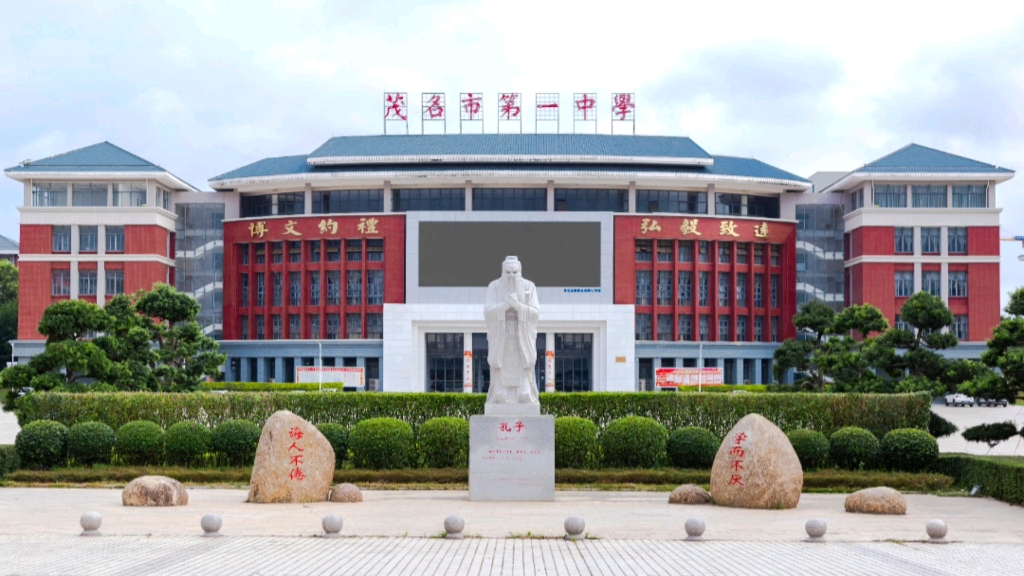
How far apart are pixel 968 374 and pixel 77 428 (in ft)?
→ 65.1

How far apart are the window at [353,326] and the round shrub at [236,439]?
128 feet

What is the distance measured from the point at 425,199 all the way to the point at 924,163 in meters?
27.9

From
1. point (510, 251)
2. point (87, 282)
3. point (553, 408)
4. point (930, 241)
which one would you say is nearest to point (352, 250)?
point (510, 251)

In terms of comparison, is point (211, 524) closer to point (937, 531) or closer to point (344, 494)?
point (344, 494)

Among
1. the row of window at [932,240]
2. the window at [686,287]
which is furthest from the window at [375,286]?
the row of window at [932,240]

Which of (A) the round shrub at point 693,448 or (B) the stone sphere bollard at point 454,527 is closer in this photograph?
(B) the stone sphere bollard at point 454,527

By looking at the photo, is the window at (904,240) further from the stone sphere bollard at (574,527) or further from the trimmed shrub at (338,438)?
the stone sphere bollard at (574,527)

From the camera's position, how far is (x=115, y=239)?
217 ft

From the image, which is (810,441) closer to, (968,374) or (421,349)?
(968,374)

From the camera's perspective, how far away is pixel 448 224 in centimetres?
6028

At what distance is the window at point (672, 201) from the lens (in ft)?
213

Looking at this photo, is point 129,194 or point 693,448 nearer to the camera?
point 693,448

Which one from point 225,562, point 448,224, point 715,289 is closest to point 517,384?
point 225,562

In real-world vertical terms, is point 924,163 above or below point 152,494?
above
